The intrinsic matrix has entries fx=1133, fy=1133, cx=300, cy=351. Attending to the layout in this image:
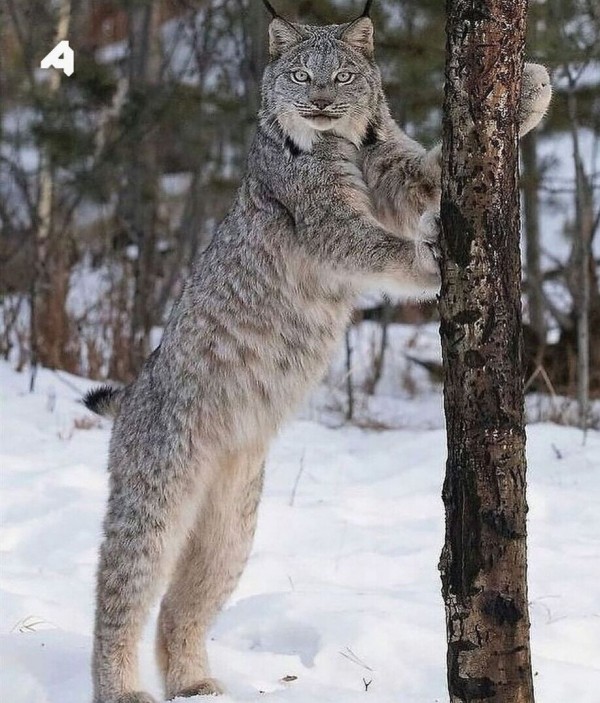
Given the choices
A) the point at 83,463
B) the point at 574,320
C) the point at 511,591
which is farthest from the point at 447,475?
the point at 574,320

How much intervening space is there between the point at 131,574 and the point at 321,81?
168 cm

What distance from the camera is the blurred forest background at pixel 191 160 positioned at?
794 centimetres

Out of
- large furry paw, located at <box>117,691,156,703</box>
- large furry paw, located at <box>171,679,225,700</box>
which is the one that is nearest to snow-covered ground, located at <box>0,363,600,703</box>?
large furry paw, located at <box>171,679,225,700</box>

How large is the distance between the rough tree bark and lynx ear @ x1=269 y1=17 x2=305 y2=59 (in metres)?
1.65

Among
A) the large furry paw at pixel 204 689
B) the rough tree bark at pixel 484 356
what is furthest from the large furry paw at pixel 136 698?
the rough tree bark at pixel 484 356

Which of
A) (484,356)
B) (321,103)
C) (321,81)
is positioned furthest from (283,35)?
(484,356)

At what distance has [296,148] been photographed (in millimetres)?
3637

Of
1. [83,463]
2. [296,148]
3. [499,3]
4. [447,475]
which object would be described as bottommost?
[83,463]

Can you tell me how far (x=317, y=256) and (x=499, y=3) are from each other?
123 centimetres

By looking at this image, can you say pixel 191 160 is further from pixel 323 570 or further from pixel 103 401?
pixel 103 401

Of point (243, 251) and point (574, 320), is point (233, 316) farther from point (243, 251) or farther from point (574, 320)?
point (574, 320)

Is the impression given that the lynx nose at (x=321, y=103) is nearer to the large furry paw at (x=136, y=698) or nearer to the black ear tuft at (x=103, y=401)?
the black ear tuft at (x=103, y=401)

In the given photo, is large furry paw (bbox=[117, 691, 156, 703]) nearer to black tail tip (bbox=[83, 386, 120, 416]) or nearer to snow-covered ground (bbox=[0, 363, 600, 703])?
snow-covered ground (bbox=[0, 363, 600, 703])

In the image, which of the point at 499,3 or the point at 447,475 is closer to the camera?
the point at 499,3
